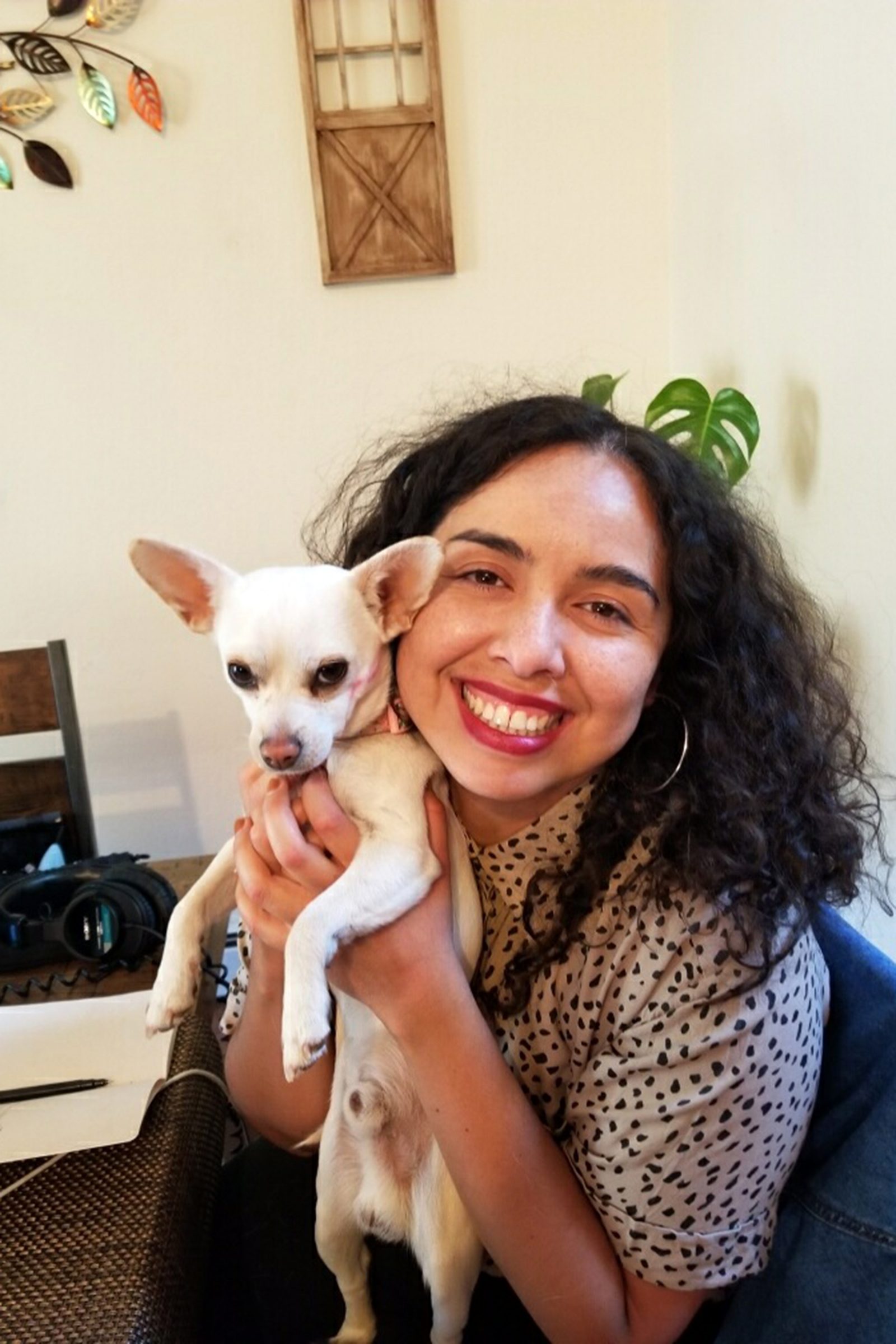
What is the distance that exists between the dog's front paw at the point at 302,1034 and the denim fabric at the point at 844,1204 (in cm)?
47

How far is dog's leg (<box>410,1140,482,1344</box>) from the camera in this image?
0.92 metres

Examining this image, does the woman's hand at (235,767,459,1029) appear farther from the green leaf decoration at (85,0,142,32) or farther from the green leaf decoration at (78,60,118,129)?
the green leaf decoration at (85,0,142,32)

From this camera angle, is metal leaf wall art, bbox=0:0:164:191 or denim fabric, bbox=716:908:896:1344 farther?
metal leaf wall art, bbox=0:0:164:191

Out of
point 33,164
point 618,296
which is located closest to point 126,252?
point 33,164

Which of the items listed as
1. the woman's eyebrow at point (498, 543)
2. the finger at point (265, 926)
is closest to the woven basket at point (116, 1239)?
the finger at point (265, 926)

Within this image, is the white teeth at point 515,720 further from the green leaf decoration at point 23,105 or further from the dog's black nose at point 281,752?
the green leaf decoration at point 23,105

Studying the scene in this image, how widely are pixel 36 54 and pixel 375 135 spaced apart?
0.75 m

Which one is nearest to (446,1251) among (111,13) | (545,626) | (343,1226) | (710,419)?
(343,1226)

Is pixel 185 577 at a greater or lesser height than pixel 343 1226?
greater

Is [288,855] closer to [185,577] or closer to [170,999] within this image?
[170,999]

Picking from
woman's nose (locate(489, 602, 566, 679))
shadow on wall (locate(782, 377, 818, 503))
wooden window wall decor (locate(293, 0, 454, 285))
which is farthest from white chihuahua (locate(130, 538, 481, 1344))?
wooden window wall decor (locate(293, 0, 454, 285))

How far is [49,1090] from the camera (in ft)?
3.29

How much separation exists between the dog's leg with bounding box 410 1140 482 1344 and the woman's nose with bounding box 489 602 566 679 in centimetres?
55

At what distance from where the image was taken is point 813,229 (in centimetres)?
147
